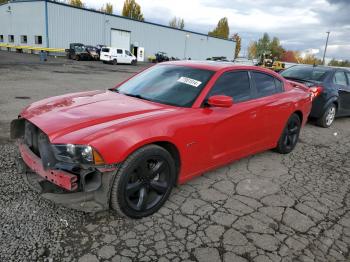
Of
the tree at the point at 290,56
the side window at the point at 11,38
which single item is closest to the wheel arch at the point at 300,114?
the side window at the point at 11,38

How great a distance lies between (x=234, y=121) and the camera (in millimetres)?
4031

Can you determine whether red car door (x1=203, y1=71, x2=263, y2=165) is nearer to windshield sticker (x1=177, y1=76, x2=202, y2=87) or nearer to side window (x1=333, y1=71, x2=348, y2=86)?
windshield sticker (x1=177, y1=76, x2=202, y2=87)

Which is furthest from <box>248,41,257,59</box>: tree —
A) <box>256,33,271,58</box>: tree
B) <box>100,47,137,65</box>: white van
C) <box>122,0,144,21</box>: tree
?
<box>100,47,137,65</box>: white van

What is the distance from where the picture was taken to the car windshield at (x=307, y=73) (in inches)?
315

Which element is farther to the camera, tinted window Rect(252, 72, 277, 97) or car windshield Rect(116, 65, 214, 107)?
tinted window Rect(252, 72, 277, 97)

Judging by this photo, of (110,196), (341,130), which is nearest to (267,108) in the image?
(110,196)

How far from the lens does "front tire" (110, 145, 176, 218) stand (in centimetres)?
292

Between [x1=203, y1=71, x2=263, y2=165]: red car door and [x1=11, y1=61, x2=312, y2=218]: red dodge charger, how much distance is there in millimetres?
14

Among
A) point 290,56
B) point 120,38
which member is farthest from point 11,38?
point 290,56

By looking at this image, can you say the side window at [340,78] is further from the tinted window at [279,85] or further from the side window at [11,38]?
the side window at [11,38]

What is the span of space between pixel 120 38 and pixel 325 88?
40478 mm

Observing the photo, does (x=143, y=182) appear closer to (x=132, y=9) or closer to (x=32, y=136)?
(x=32, y=136)

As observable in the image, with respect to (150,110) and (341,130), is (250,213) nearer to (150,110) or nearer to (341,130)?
(150,110)

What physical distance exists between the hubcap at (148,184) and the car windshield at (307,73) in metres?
6.10
